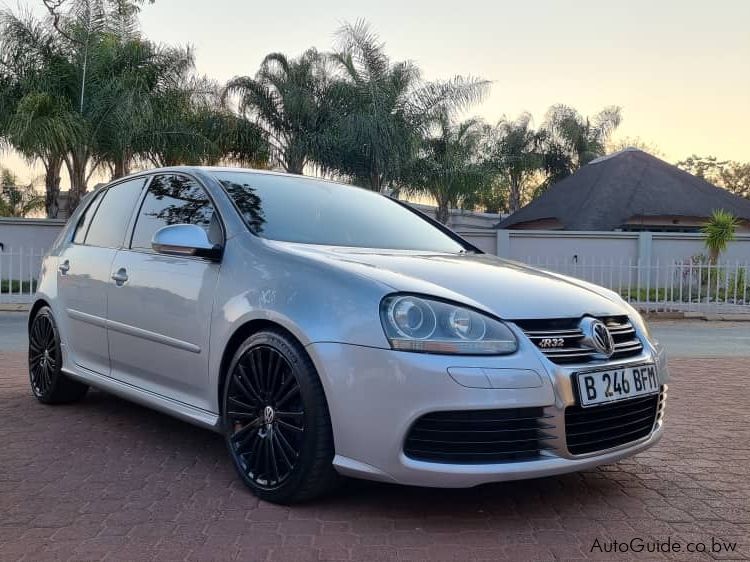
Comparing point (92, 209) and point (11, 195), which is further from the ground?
point (11, 195)

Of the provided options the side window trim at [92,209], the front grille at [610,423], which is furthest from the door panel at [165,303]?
the front grille at [610,423]

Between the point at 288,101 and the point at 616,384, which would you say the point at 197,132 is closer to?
the point at 288,101

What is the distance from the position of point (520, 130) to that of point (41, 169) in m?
24.6

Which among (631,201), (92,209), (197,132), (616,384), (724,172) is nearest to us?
(616,384)

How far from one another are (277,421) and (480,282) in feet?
3.61

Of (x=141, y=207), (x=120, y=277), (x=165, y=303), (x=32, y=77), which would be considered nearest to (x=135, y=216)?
(x=141, y=207)

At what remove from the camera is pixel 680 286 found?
16.1 m

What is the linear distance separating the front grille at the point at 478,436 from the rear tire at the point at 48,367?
317 cm

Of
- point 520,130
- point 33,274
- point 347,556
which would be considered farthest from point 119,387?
point 520,130

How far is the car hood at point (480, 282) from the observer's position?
312cm

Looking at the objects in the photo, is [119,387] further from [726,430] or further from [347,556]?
[726,430]

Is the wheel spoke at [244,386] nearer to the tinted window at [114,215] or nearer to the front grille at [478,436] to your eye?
the front grille at [478,436]

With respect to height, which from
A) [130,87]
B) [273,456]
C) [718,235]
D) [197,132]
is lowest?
[273,456]

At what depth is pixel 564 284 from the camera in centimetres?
360
